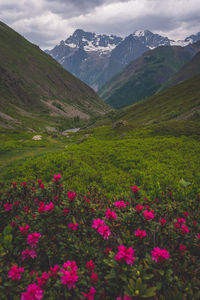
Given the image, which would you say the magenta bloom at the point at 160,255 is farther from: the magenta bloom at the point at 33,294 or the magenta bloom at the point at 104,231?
the magenta bloom at the point at 33,294

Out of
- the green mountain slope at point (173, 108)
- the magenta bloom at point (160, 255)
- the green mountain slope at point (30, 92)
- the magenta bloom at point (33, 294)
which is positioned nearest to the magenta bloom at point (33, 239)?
the magenta bloom at point (33, 294)

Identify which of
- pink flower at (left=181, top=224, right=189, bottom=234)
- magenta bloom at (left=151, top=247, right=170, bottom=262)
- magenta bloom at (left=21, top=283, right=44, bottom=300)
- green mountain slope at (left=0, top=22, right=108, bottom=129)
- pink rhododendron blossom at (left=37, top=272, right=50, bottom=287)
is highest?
green mountain slope at (left=0, top=22, right=108, bottom=129)

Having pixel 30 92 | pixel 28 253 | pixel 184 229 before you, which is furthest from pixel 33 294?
pixel 30 92

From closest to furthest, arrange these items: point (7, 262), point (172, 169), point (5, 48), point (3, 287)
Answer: point (3, 287) < point (7, 262) < point (172, 169) < point (5, 48)

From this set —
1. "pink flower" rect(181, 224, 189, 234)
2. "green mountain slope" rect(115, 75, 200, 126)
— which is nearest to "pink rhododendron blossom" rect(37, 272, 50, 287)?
"pink flower" rect(181, 224, 189, 234)

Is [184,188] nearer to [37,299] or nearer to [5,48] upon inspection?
[37,299]

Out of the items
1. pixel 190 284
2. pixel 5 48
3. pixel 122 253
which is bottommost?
pixel 190 284

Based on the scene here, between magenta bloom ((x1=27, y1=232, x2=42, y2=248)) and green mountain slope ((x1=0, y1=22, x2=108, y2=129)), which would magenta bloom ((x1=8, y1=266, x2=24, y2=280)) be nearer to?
magenta bloom ((x1=27, y1=232, x2=42, y2=248))

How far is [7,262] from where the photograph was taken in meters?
3.47

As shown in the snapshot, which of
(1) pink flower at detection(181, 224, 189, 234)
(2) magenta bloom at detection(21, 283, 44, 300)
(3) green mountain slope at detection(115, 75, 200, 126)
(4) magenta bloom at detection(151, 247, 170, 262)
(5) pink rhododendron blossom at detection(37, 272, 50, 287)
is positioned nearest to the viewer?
(2) magenta bloom at detection(21, 283, 44, 300)

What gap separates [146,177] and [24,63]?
697 ft

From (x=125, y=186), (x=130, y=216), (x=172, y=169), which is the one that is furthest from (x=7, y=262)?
(x=172, y=169)

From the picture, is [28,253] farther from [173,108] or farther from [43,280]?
[173,108]

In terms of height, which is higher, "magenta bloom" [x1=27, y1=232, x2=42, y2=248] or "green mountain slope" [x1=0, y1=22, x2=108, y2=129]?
"green mountain slope" [x1=0, y1=22, x2=108, y2=129]
